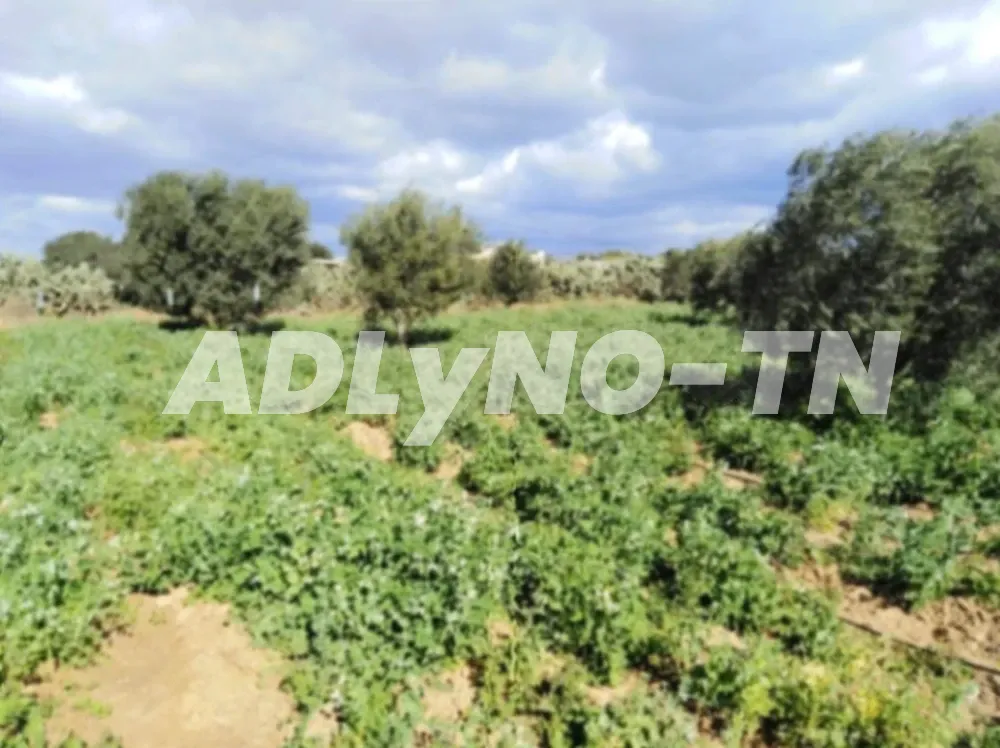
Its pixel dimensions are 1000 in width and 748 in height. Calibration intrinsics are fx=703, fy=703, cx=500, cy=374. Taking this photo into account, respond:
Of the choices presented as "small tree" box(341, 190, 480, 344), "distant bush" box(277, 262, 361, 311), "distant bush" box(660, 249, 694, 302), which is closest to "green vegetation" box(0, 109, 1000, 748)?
"small tree" box(341, 190, 480, 344)

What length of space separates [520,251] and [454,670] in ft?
109

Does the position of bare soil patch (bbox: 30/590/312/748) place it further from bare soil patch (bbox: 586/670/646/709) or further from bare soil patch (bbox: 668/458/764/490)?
bare soil patch (bbox: 668/458/764/490)

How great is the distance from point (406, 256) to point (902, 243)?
1190cm

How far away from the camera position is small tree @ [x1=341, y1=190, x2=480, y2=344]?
18.7 metres

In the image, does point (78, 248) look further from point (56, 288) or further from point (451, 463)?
point (451, 463)

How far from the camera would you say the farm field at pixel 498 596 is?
429 centimetres

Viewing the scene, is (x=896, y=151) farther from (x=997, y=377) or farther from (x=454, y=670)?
(x=454, y=670)

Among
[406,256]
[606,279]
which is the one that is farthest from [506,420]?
[606,279]

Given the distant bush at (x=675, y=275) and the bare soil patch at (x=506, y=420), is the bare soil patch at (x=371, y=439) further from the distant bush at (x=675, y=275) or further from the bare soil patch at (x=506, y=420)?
the distant bush at (x=675, y=275)

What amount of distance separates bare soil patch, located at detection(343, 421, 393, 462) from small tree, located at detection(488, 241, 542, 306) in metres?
26.7

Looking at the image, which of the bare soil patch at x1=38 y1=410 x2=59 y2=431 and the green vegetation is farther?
the bare soil patch at x1=38 y1=410 x2=59 y2=431

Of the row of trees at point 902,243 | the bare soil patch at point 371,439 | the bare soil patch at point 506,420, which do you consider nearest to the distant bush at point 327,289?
the bare soil patch at point 371,439

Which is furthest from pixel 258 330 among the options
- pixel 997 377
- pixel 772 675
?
pixel 772 675

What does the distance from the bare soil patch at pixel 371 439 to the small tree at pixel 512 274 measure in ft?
87.5
